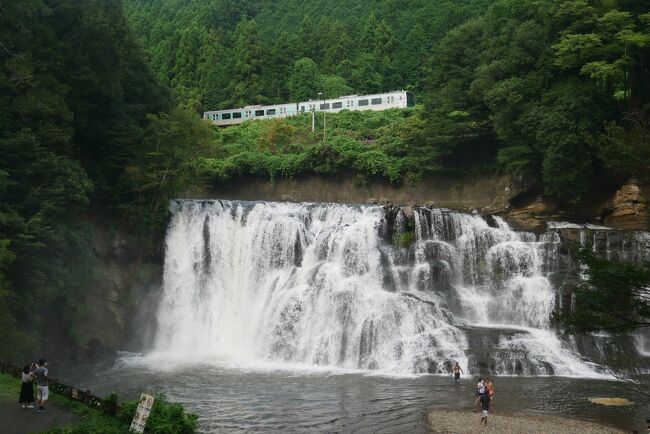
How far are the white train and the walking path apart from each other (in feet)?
181

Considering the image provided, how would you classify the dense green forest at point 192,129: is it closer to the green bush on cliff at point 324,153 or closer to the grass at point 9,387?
the green bush on cliff at point 324,153

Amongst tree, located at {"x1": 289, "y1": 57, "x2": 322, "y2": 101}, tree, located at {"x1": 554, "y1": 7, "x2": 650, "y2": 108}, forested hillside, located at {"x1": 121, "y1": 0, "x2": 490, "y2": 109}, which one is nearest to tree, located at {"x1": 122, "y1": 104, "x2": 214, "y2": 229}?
tree, located at {"x1": 554, "y1": 7, "x2": 650, "y2": 108}

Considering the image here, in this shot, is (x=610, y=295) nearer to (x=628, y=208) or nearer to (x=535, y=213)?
(x=628, y=208)

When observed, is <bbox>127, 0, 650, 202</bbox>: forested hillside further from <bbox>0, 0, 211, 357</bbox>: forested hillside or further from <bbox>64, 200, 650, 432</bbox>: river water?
<bbox>0, 0, 211, 357</bbox>: forested hillside

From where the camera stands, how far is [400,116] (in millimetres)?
64375

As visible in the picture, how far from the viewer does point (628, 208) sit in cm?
3133

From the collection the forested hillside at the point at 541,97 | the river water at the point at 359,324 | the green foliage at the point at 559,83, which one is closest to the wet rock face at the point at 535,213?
the green foliage at the point at 559,83

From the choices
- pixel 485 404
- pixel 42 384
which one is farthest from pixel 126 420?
pixel 485 404

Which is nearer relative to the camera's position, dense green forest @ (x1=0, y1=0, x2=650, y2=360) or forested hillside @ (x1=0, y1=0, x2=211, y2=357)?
forested hillside @ (x1=0, y1=0, x2=211, y2=357)

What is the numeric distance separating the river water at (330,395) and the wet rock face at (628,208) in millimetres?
11369

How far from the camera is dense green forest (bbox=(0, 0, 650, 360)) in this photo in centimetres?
2453

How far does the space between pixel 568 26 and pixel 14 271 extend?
1278 inches

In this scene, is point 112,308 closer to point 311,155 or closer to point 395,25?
point 311,155

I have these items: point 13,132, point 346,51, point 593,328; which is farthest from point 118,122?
point 346,51
